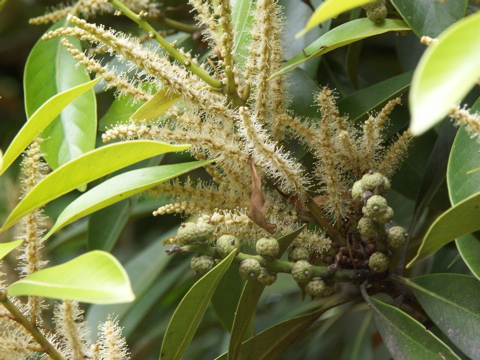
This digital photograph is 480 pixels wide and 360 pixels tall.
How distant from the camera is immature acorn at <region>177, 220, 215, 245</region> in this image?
29.9 inches

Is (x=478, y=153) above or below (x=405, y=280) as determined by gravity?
above

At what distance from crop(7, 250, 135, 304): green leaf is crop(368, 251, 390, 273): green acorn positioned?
1.38 ft

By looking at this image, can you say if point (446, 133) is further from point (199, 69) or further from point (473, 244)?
point (199, 69)

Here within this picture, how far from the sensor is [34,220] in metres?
0.82

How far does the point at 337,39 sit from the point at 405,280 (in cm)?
38

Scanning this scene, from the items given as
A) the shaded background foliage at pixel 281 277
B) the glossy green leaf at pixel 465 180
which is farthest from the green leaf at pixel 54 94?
the glossy green leaf at pixel 465 180

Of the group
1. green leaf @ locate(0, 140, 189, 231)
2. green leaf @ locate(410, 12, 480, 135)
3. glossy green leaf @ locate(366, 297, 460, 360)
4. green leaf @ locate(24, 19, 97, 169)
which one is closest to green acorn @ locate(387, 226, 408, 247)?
glossy green leaf @ locate(366, 297, 460, 360)

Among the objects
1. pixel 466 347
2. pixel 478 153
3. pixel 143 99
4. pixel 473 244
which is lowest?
pixel 466 347

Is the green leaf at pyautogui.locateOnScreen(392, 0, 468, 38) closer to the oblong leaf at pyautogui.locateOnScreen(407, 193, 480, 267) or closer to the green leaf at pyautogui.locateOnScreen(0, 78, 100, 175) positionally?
the oblong leaf at pyautogui.locateOnScreen(407, 193, 480, 267)

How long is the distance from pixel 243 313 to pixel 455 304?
1.02ft

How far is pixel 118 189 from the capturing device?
0.74 metres

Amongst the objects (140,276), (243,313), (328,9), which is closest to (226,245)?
(243,313)

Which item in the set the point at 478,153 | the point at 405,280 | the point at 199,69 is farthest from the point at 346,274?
the point at 199,69

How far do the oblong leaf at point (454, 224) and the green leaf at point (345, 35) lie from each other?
1.03ft
